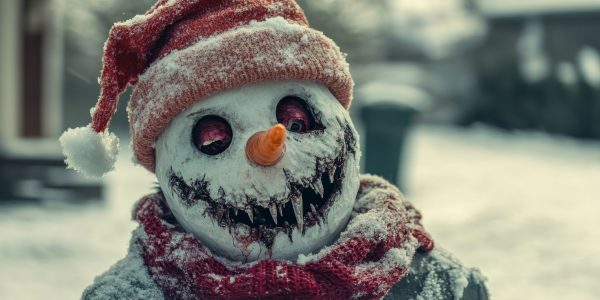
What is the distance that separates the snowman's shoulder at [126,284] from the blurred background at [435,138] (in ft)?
0.91

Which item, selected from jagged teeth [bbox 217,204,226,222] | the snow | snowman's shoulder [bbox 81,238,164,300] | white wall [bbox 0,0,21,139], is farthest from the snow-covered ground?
white wall [bbox 0,0,21,139]

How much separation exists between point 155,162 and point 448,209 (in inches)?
185

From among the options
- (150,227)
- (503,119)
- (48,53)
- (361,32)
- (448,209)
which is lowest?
(150,227)

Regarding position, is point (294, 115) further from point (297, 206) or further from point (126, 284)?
point (126, 284)

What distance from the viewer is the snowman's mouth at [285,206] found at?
1556 millimetres

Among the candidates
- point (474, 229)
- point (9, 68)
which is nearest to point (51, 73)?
point (9, 68)

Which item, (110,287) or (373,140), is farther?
(373,140)

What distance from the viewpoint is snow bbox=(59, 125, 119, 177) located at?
1764 millimetres

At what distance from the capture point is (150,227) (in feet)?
5.49

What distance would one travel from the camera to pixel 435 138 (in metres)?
12.4

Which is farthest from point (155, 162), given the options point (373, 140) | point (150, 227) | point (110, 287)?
point (373, 140)

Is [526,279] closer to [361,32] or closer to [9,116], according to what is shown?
[9,116]

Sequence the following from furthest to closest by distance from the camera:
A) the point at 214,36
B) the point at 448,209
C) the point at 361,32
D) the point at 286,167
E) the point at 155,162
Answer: the point at 361,32, the point at 448,209, the point at 155,162, the point at 214,36, the point at 286,167

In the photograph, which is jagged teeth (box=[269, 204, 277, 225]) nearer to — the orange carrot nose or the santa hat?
the orange carrot nose
